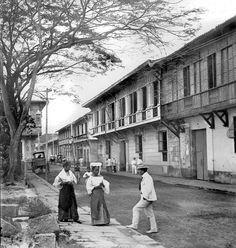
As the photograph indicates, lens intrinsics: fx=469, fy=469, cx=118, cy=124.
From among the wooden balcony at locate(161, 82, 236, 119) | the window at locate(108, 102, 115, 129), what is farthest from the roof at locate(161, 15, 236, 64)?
the window at locate(108, 102, 115, 129)

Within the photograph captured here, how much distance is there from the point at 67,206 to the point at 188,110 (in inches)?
570

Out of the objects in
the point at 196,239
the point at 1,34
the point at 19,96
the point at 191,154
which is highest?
the point at 1,34

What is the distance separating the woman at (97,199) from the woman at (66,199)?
1.74 ft

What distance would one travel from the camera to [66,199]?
380 inches

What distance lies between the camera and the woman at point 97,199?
919 cm

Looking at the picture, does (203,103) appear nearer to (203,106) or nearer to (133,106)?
(203,106)

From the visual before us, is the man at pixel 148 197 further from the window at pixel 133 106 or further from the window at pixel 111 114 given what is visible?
the window at pixel 111 114

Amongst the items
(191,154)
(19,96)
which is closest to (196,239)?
(19,96)

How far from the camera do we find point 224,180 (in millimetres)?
20594

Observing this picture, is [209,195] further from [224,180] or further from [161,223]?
[161,223]

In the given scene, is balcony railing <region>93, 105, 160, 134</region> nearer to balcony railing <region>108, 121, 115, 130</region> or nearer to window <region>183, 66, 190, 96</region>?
balcony railing <region>108, 121, 115, 130</region>

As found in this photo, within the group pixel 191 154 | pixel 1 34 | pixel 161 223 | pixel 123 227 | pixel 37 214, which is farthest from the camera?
pixel 191 154

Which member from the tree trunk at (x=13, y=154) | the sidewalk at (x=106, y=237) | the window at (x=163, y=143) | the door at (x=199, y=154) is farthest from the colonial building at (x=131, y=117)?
the sidewalk at (x=106, y=237)

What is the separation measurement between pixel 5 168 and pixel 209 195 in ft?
31.5
